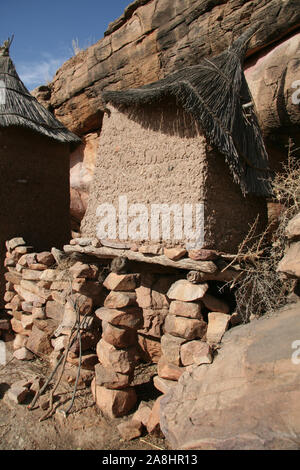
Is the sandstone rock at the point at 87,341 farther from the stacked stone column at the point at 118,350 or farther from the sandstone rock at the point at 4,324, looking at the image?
the sandstone rock at the point at 4,324

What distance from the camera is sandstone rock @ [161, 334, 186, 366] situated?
9.80 feet

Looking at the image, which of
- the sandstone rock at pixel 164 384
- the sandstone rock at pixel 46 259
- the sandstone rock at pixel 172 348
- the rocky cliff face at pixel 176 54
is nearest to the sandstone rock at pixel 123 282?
the sandstone rock at pixel 172 348

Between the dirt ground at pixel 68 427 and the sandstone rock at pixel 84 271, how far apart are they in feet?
3.69

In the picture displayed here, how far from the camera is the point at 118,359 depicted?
10.4 ft

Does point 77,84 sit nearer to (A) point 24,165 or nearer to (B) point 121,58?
(B) point 121,58

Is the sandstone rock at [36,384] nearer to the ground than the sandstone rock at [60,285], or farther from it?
nearer to the ground

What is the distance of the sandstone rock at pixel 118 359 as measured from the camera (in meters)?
3.16

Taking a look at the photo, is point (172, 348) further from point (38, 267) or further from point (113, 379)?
point (38, 267)

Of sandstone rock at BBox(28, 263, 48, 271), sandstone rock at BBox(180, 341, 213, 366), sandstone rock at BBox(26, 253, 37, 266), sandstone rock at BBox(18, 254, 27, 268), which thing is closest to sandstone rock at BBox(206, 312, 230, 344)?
sandstone rock at BBox(180, 341, 213, 366)

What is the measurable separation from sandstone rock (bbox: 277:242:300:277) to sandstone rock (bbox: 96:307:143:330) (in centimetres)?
135

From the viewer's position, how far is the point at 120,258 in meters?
3.45

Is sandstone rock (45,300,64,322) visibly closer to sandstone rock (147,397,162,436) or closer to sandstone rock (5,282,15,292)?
sandstone rock (5,282,15,292)

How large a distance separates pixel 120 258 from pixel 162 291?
0.71 metres
